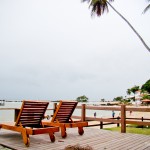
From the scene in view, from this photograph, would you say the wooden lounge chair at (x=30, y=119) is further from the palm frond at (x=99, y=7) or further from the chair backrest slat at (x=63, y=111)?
the palm frond at (x=99, y=7)

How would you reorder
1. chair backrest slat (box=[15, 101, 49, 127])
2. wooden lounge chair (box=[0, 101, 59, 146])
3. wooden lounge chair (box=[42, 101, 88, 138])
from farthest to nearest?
wooden lounge chair (box=[42, 101, 88, 138]) < chair backrest slat (box=[15, 101, 49, 127]) < wooden lounge chair (box=[0, 101, 59, 146])

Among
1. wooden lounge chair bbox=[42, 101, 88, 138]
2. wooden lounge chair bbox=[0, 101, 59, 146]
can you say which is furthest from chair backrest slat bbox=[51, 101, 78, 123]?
wooden lounge chair bbox=[0, 101, 59, 146]

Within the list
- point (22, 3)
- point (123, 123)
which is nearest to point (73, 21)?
point (22, 3)

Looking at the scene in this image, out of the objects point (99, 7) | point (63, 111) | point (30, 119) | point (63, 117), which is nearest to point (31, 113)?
point (30, 119)

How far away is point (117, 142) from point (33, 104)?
2.50m

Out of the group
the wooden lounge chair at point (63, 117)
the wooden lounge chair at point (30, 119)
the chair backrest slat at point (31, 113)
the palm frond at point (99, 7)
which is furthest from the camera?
the palm frond at point (99, 7)

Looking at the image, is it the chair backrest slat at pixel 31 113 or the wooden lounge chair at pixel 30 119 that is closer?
the wooden lounge chair at pixel 30 119

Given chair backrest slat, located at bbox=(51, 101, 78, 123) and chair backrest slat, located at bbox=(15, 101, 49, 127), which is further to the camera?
chair backrest slat, located at bbox=(51, 101, 78, 123)

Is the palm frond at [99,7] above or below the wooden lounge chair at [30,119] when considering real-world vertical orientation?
above

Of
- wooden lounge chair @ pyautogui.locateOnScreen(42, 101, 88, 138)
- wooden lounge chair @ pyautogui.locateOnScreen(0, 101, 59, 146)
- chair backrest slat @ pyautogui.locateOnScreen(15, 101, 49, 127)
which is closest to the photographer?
wooden lounge chair @ pyautogui.locateOnScreen(0, 101, 59, 146)

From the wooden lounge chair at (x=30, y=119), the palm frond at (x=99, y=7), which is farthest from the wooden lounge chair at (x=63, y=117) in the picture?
the palm frond at (x=99, y=7)

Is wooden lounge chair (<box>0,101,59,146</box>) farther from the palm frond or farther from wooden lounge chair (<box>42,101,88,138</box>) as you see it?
the palm frond

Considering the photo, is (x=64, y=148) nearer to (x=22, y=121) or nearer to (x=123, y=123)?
(x=22, y=121)

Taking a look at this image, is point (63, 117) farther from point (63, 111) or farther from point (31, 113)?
point (31, 113)
